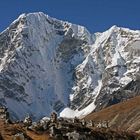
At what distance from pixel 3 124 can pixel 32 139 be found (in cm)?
1198

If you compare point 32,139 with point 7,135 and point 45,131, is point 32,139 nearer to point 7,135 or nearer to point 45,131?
point 7,135

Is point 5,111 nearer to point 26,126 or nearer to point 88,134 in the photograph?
point 26,126

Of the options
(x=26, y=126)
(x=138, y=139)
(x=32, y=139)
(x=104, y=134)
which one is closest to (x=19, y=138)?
(x=32, y=139)

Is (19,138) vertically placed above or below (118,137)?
below

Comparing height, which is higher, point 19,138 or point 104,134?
point 104,134

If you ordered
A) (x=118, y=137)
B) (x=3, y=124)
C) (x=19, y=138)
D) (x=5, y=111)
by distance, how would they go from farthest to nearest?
(x=118, y=137), (x=5, y=111), (x=3, y=124), (x=19, y=138)

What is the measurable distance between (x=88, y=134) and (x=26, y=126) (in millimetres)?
8758

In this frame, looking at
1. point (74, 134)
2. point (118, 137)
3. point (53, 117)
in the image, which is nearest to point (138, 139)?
point (118, 137)

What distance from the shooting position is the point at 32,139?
250 ft

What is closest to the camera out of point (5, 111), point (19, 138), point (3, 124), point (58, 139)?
point (19, 138)

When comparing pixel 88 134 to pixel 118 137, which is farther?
pixel 118 137

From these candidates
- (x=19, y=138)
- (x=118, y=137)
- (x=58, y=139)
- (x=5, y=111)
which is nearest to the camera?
(x=19, y=138)

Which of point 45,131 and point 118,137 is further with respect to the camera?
point 118,137

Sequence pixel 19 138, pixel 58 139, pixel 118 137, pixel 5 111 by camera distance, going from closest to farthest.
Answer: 1. pixel 19 138
2. pixel 58 139
3. pixel 5 111
4. pixel 118 137
